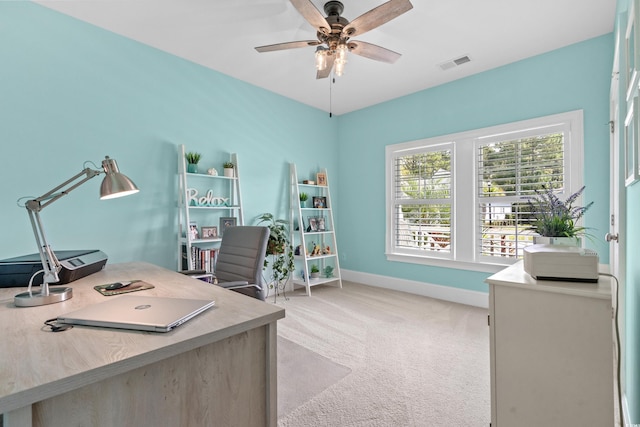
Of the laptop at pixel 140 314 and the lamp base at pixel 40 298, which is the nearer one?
the laptop at pixel 140 314

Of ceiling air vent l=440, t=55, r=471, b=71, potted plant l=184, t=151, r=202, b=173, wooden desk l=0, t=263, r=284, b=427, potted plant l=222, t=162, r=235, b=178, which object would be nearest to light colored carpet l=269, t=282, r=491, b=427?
wooden desk l=0, t=263, r=284, b=427

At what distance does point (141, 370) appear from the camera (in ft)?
2.70

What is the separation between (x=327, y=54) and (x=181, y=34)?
1.41m

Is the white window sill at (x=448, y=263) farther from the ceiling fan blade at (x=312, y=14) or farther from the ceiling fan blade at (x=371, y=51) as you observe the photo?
the ceiling fan blade at (x=312, y=14)

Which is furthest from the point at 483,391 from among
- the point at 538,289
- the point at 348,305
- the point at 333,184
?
the point at 333,184

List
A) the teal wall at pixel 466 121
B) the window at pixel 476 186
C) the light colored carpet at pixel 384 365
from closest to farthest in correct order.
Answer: the light colored carpet at pixel 384 365 → the teal wall at pixel 466 121 → the window at pixel 476 186

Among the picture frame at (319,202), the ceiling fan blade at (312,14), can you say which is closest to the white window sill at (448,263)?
the picture frame at (319,202)

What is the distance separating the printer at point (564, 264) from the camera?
124cm

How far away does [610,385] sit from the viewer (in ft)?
3.70

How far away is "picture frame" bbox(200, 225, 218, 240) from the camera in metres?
3.29

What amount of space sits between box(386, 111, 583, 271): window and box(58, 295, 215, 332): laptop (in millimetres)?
2761

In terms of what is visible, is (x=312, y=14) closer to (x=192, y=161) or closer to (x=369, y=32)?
(x=369, y=32)

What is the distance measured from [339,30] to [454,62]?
1.63 meters

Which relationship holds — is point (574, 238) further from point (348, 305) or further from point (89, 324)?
point (348, 305)
